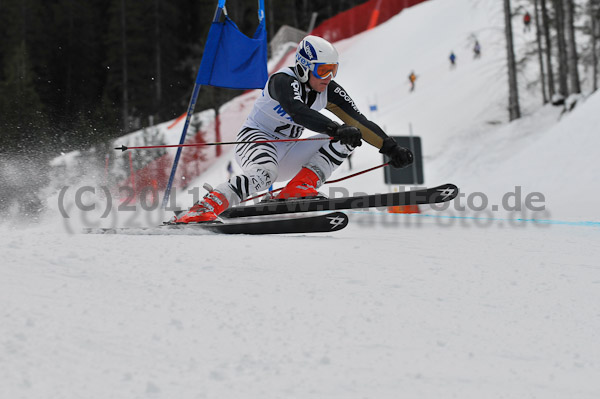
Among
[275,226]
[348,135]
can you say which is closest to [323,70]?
[348,135]

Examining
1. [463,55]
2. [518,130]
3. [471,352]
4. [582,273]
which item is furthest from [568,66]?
[471,352]

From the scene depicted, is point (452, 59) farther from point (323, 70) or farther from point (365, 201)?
point (365, 201)

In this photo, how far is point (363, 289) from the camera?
2.52m

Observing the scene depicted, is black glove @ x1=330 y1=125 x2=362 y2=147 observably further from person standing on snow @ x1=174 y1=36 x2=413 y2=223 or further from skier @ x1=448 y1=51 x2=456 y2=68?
skier @ x1=448 y1=51 x2=456 y2=68

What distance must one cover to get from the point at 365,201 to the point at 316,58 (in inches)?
43.9

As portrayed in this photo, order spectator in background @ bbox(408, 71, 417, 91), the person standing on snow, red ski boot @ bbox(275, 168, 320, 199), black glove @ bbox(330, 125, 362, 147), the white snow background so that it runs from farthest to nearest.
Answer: spectator in background @ bbox(408, 71, 417, 91) → red ski boot @ bbox(275, 168, 320, 199) → the person standing on snow → black glove @ bbox(330, 125, 362, 147) → the white snow background

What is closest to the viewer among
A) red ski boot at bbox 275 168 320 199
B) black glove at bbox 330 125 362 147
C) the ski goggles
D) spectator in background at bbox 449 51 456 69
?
black glove at bbox 330 125 362 147

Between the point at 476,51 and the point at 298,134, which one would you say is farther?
the point at 476,51

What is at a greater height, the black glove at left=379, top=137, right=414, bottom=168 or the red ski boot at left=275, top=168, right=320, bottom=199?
the black glove at left=379, top=137, right=414, bottom=168

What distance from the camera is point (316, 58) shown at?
14.3 feet

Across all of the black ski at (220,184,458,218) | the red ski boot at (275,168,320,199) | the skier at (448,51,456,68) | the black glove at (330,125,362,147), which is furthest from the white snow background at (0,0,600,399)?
the skier at (448,51,456,68)

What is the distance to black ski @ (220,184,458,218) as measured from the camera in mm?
4406

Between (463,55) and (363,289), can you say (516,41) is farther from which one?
(363,289)

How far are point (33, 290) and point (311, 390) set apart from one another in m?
1.14
